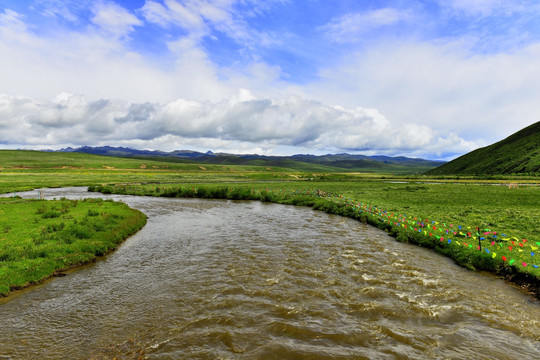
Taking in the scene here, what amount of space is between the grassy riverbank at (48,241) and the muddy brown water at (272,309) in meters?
1.12

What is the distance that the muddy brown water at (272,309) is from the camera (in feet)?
35.9

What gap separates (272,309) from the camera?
45.8 feet

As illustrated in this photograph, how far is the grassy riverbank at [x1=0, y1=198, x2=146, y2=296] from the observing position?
17.0m

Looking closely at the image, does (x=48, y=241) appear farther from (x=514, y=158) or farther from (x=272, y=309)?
(x=514, y=158)

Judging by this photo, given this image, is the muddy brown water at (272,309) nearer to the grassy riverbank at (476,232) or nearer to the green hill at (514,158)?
the grassy riverbank at (476,232)

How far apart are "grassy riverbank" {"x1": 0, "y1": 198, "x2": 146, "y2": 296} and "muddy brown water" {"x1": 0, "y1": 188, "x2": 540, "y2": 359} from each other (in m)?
1.12

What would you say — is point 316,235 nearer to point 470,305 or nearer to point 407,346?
point 470,305

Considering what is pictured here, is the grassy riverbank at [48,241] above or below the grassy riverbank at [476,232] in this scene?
below

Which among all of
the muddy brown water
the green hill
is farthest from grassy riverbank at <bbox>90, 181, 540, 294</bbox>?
the green hill

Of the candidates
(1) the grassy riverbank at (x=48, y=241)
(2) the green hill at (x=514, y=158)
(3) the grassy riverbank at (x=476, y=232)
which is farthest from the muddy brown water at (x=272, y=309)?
(2) the green hill at (x=514, y=158)

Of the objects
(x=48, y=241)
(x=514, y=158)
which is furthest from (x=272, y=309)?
(x=514, y=158)

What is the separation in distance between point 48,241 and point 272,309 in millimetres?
19411

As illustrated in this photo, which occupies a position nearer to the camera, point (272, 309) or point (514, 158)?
point (272, 309)

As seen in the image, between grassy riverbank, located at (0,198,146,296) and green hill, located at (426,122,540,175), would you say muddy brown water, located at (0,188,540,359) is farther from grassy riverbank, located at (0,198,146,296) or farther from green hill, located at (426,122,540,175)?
green hill, located at (426,122,540,175)
